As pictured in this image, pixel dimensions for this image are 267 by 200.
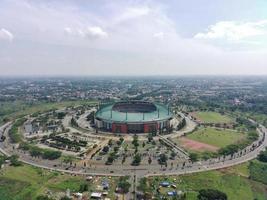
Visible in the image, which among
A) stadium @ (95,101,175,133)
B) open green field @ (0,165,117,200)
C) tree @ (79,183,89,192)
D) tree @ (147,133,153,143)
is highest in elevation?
stadium @ (95,101,175,133)

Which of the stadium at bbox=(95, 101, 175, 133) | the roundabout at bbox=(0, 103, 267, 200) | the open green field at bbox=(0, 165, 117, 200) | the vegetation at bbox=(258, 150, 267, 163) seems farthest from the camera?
the stadium at bbox=(95, 101, 175, 133)

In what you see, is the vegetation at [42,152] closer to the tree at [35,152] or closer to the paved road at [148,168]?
the tree at [35,152]

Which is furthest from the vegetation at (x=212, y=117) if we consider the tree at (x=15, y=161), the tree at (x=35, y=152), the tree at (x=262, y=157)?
the tree at (x=15, y=161)

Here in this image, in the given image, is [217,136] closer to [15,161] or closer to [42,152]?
[42,152]

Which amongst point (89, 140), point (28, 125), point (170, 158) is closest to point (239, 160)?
point (170, 158)

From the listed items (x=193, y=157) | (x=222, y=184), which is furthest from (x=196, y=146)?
(x=222, y=184)

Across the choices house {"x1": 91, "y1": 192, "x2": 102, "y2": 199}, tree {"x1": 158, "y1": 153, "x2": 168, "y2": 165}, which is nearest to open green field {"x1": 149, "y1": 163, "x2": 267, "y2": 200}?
tree {"x1": 158, "y1": 153, "x2": 168, "y2": 165}

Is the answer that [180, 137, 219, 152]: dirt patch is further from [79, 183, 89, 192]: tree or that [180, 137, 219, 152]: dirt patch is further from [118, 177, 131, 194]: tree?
[79, 183, 89, 192]: tree
